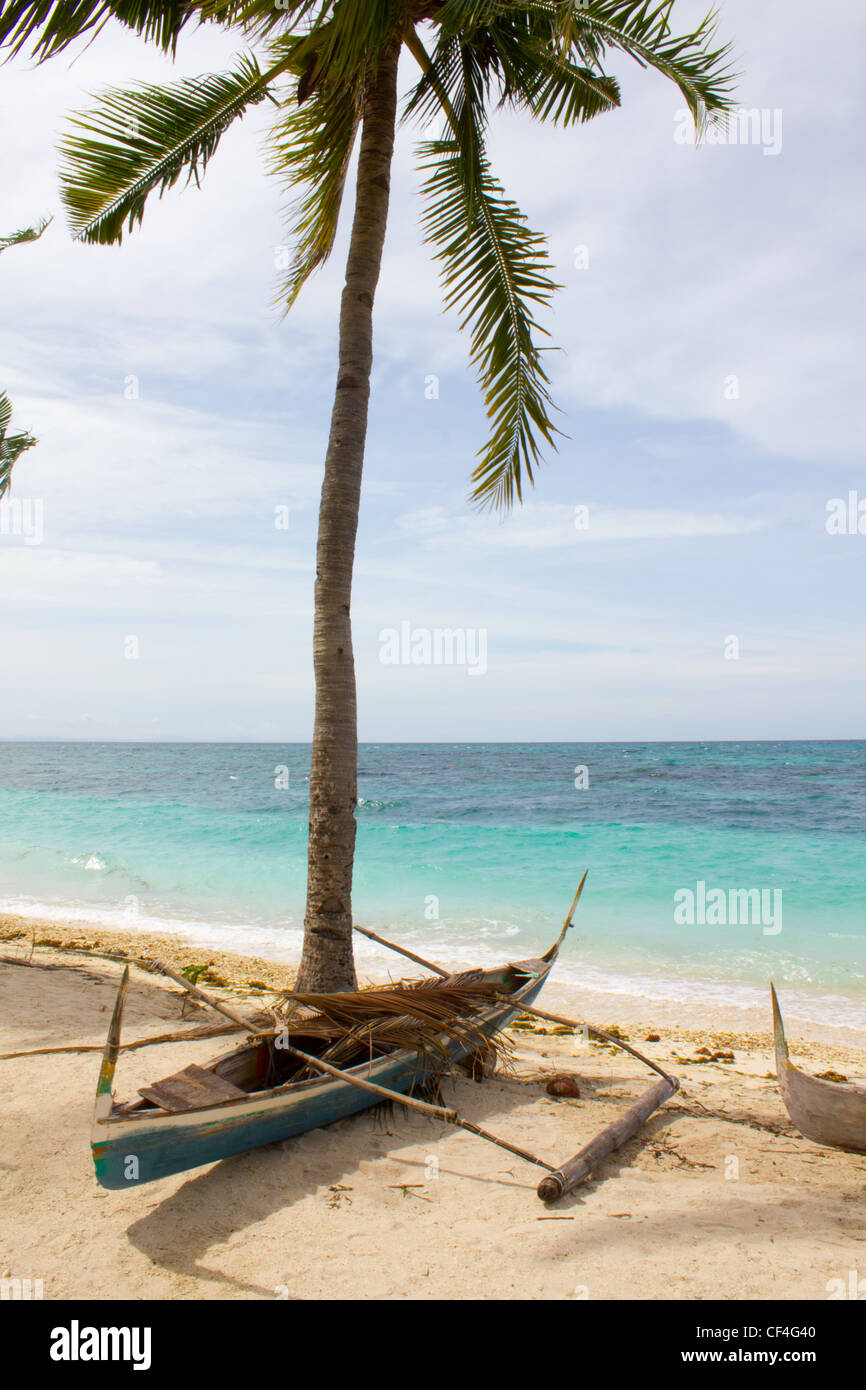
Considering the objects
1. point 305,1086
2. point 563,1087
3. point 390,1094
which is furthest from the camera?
point 563,1087

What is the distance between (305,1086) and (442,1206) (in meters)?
0.90

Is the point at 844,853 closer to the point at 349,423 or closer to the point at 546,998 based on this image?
the point at 546,998

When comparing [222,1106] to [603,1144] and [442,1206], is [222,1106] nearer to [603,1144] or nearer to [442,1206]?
[442,1206]

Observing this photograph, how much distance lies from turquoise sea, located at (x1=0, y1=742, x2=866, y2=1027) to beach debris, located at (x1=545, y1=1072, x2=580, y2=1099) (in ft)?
12.8

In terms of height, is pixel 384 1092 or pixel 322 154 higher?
pixel 322 154

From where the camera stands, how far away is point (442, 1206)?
3.83m

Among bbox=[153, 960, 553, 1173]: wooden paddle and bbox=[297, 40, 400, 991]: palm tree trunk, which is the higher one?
bbox=[297, 40, 400, 991]: palm tree trunk

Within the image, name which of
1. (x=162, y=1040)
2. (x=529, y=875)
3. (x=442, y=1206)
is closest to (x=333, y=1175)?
(x=442, y=1206)

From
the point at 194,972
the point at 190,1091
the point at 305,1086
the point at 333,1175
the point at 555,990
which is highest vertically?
the point at 190,1091

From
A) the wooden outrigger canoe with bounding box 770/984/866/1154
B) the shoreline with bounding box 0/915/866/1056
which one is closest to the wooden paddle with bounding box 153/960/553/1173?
the wooden outrigger canoe with bounding box 770/984/866/1154

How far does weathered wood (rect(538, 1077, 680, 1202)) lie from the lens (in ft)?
12.7

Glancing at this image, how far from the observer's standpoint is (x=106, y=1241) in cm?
341

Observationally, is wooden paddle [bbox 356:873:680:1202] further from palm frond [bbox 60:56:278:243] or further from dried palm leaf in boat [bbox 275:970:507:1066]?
palm frond [bbox 60:56:278:243]

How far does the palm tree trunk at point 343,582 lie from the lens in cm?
589
